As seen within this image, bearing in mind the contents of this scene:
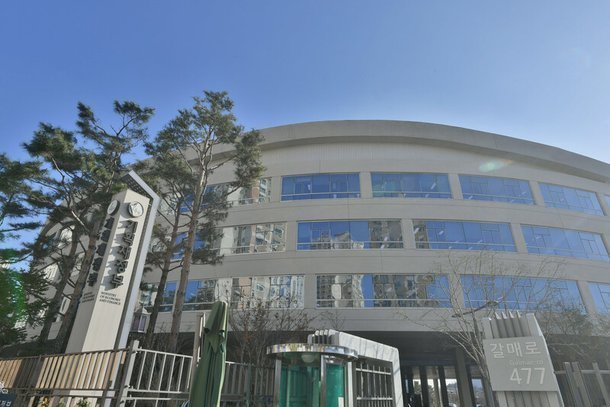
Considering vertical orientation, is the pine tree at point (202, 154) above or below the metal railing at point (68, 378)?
above

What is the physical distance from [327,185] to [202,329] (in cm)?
1776

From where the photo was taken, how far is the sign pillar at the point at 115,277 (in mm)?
8406

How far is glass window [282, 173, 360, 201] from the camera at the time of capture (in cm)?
2369

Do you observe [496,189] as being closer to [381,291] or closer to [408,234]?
[408,234]

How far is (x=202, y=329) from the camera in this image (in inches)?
279

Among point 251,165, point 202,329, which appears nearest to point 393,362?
point 202,329

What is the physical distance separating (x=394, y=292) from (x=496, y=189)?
1048cm

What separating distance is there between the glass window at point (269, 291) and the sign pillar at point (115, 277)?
1080 cm

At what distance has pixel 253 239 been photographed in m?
23.2

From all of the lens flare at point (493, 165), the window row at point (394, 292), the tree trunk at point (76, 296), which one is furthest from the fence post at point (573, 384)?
the lens flare at point (493, 165)

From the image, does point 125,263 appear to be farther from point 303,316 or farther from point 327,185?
point 327,185

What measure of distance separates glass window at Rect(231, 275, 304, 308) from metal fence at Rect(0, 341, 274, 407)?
10.6 meters

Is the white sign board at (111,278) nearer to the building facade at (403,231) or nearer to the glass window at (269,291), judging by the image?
the glass window at (269,291)

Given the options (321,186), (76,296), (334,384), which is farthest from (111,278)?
(321,186)
